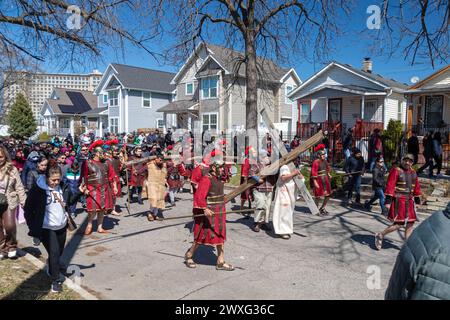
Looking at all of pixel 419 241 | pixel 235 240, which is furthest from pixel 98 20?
pixel 419 241

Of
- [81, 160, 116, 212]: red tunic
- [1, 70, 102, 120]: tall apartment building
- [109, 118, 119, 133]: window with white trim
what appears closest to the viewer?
[81, 160, 116, 212]: red tunic

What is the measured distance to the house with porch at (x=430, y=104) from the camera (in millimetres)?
18578

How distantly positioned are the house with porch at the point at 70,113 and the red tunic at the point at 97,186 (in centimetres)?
3560

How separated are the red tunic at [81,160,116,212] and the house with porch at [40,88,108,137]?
117 feet

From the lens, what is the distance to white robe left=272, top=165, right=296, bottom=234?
7484mm

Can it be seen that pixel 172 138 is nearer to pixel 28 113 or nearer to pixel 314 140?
pixel 314 140

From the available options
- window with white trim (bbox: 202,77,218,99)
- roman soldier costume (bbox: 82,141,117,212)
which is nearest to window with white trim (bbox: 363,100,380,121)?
window with white trim (bbox: 202,77,218,99)

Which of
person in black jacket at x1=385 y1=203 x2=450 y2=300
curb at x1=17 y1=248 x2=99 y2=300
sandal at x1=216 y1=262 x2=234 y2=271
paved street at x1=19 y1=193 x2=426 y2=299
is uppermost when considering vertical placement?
person in black jacket at x1=385 y1=203 x2=450 y2=300

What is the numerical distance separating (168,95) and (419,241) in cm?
3942

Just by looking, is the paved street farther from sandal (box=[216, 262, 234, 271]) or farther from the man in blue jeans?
the man in blue jeans

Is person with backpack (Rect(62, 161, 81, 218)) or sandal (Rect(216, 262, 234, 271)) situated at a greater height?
person with backpack (Rect(62, 161, 81, 218))

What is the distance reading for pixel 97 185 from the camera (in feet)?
24.9

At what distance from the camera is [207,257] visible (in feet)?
20.6

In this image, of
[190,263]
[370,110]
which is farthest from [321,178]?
[370,110]
